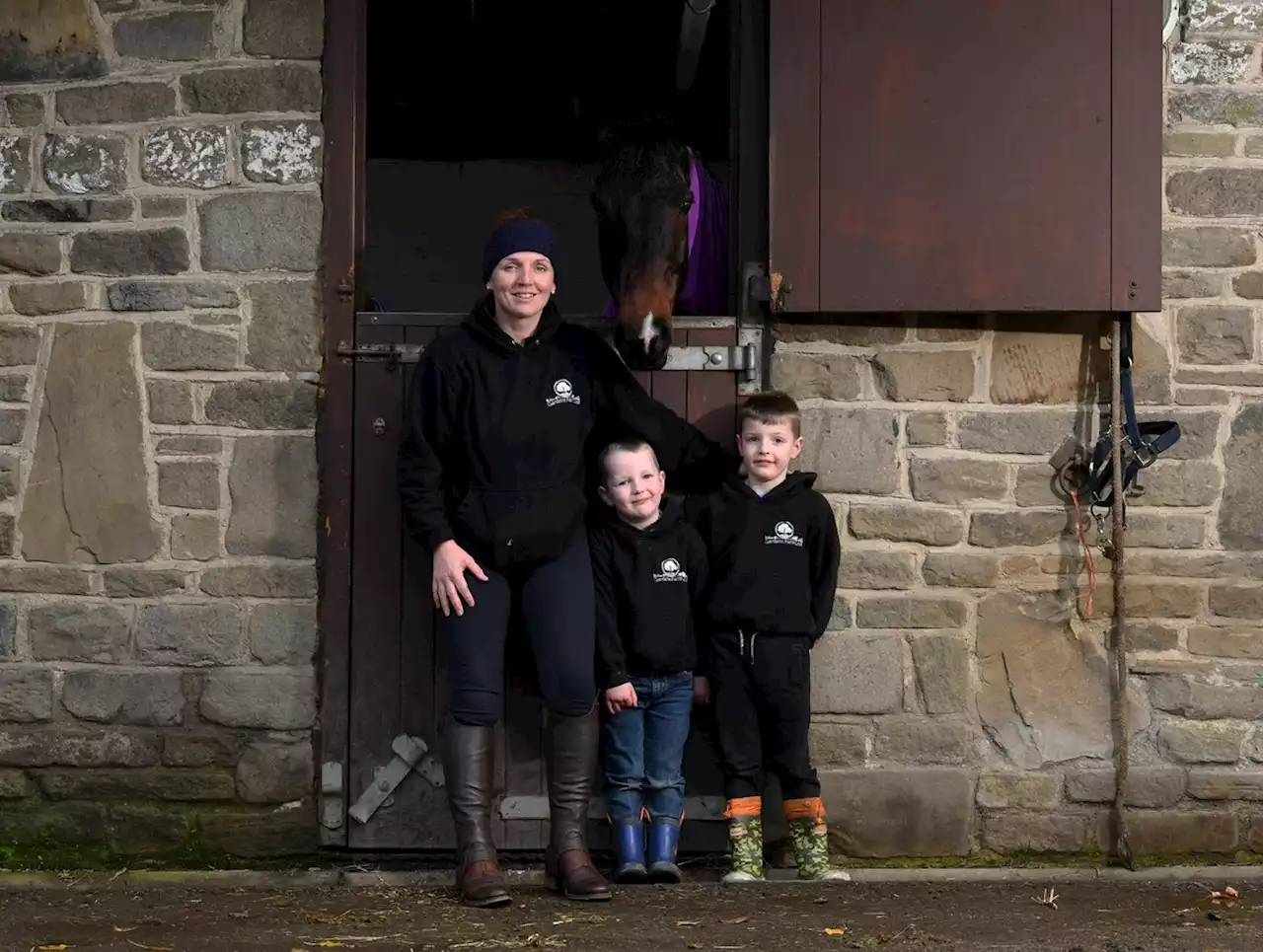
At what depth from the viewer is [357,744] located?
4742mm

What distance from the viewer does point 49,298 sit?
4723mm

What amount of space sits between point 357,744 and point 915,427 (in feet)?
6.35

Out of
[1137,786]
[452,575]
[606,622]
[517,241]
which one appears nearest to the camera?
[452,575]

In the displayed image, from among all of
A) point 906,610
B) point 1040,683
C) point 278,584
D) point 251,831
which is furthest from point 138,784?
point 1040,683

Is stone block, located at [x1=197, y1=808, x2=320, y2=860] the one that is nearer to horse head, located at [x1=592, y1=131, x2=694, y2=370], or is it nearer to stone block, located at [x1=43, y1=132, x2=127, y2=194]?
horse head, located at [x1=592, y1=131, x2=694, y2=370]

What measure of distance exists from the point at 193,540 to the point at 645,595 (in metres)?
1.39

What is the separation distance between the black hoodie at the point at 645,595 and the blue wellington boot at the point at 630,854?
1.36 feet

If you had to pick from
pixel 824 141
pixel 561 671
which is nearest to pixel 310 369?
pixel 561 671

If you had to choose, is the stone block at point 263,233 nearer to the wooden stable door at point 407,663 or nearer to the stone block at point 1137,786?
the wooden stable door at point 407,663

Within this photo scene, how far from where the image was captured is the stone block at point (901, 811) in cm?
464

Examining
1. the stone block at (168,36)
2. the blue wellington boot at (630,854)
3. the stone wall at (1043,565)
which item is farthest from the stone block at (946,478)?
the stone block at (168,36)

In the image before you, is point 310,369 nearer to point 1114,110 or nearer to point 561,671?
point 561,671

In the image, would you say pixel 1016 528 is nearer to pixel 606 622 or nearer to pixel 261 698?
pixel 606 622

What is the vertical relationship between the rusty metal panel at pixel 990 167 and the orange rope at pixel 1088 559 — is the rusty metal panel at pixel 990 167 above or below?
above
